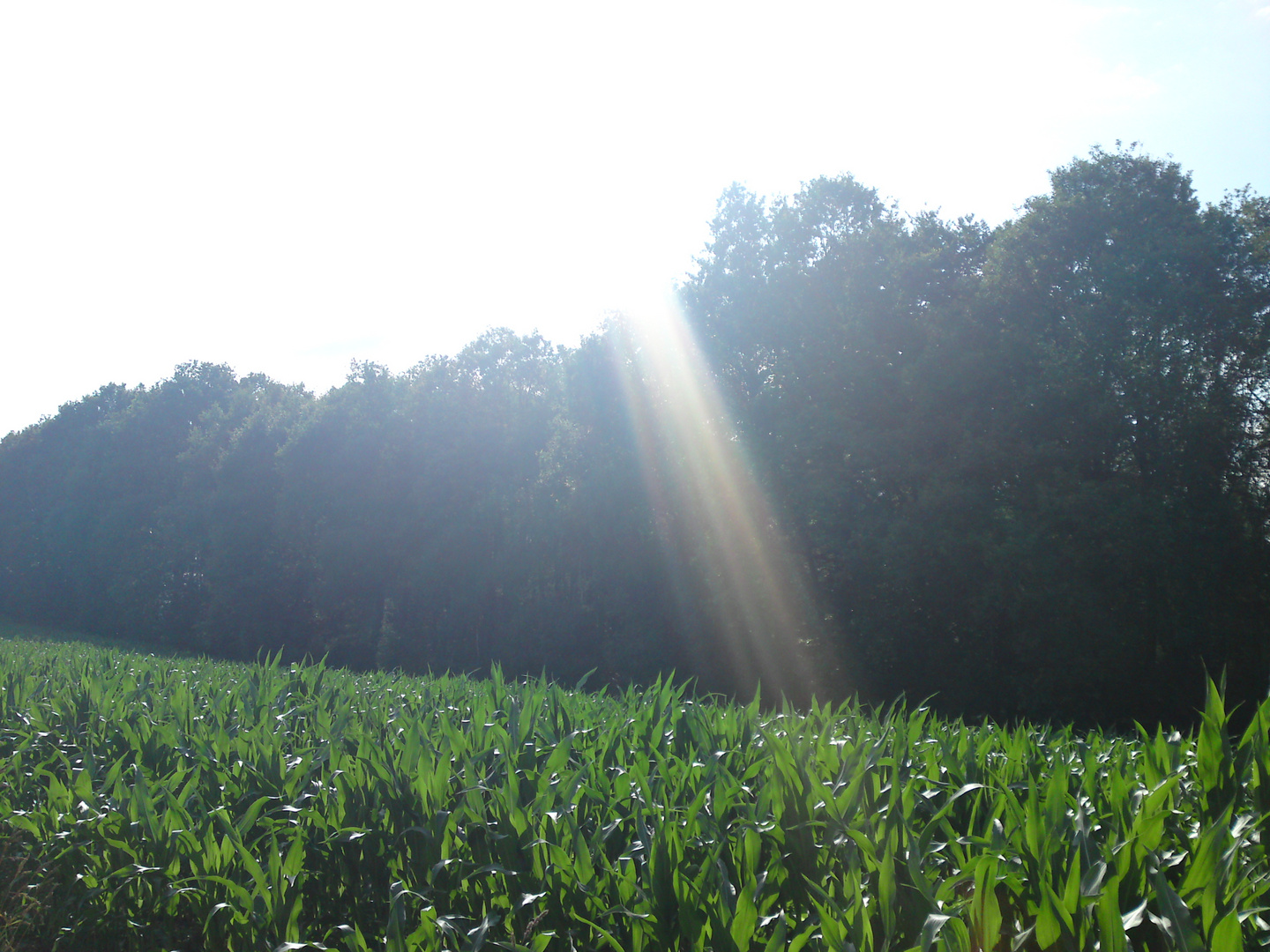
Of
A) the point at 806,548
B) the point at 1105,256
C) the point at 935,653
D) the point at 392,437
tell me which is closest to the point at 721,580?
the point at 806,548

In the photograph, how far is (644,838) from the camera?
312 centimetres

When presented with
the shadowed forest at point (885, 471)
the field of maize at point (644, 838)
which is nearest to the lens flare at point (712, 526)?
the shadowed forest at point (885, 471)

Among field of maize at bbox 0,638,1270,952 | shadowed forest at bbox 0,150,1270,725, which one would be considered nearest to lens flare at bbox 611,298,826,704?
shadowed forest at bbox 0,150,1270,725

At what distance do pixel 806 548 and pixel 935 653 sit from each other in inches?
178

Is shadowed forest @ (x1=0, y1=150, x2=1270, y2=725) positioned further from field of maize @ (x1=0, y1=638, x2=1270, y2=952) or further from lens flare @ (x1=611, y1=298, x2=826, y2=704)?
field of maize @ (x1=0, y1=638, x2=1270, y2=952)

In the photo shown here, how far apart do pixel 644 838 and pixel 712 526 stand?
24.5 metres

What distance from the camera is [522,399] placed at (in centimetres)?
3672

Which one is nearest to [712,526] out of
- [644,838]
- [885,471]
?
[885,471]

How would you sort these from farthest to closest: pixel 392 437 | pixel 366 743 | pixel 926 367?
pixel 392 437 → pixel 926 367 → pixel 366 743

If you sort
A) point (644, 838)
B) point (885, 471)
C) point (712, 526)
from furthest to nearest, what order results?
point (712, 526), point (885, 471), point (644, 838)

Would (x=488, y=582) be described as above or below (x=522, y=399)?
below

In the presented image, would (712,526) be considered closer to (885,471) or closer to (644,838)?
(885,471)

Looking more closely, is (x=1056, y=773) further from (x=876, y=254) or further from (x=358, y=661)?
(x=358, y=661)

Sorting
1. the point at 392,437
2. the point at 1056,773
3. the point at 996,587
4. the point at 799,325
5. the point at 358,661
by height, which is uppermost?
the point at 799,325
